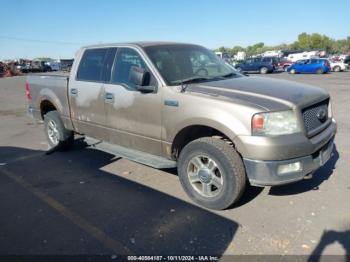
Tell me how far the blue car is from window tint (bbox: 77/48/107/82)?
97.4 feet

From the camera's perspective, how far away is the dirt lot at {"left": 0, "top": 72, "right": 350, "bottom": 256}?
3.37 metres

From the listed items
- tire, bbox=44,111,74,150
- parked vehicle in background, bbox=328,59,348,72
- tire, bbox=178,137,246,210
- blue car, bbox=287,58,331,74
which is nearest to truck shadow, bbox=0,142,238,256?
tire, bbox=178,137,246,210

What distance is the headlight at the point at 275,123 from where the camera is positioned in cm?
354

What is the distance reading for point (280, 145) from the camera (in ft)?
11.6

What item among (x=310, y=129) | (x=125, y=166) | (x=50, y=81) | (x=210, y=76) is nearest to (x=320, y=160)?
(x=310, y=129)

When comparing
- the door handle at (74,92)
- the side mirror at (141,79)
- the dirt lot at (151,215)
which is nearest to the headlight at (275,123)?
the dirt lot at (151,215)

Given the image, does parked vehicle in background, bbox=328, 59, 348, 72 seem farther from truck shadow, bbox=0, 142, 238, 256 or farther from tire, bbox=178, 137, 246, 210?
tire, bbox=178, 137, 246, 210

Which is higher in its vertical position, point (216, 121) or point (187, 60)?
point (187, 60)

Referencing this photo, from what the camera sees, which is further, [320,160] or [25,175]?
[25,175]

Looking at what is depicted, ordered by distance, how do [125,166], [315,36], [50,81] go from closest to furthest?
[125,166] < [50,81] < [315,36]

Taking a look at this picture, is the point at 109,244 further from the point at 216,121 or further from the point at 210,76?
the point at 210,76

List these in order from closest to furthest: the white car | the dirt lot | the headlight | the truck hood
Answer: the dirt lot, the headlight, the truck hood, the white car

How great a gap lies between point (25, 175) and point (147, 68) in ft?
8.82

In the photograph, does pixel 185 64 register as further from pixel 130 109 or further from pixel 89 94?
pixel 89 94
